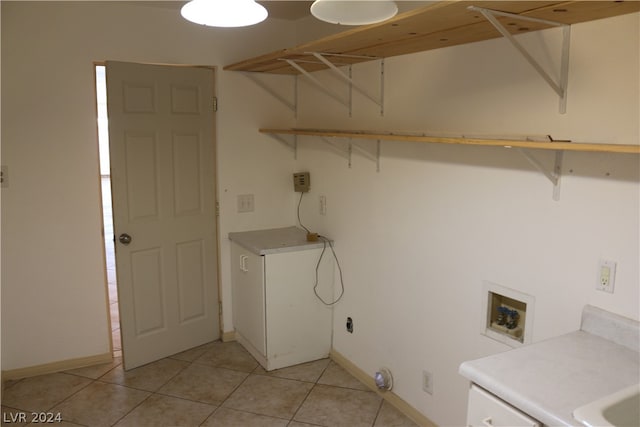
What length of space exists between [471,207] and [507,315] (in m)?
0.49

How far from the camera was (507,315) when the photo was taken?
2178mm

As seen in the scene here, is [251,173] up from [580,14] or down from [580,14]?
down

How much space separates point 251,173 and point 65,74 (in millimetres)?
1347

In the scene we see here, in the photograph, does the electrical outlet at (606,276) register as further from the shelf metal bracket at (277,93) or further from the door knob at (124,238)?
the door knob at (124,238)

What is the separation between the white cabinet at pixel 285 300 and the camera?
3.21m

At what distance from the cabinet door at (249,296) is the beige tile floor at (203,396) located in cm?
20

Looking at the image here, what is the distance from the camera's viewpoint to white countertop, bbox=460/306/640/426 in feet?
4.51

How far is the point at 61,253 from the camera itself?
126 inches

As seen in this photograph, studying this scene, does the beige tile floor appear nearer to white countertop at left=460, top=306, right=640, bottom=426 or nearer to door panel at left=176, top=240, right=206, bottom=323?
door panel at left=176, top=240, right=206, bottom=323

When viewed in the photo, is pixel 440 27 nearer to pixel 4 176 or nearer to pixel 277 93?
pixel 277 93

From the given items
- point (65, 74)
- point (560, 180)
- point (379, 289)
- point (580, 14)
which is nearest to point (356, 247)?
point (379, 289)

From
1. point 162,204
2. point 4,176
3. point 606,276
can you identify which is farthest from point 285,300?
point 606,276

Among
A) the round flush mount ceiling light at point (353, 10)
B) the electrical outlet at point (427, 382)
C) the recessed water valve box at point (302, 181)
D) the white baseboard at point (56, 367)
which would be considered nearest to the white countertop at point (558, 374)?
the electrical outlet at point (427, 382)

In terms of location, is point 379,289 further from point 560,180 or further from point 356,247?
point 560,180
